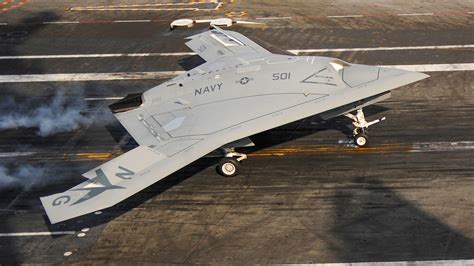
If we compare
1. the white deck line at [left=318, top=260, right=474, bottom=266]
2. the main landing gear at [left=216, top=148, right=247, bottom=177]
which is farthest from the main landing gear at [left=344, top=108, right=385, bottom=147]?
the white deck line at [left=318, top=260, right=474, bottom=266]

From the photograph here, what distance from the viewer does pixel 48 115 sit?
29281 millimetres

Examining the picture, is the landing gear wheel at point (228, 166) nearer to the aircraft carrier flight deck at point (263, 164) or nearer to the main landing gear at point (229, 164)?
the main landing gear at point (229, 164)

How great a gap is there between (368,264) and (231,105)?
804 cm

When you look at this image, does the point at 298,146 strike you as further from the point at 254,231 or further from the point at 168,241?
the point at 168,241

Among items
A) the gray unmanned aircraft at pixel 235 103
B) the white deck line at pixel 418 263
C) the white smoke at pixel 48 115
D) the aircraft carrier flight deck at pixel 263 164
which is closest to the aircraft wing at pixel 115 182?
the gray unmanned aircraft at pixel 235 103

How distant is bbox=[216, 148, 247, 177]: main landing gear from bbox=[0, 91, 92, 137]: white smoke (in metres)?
8.32

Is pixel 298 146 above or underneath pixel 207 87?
underneath

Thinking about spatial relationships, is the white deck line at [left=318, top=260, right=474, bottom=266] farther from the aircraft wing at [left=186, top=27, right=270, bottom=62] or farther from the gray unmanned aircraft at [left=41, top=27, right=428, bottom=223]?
the aircraft wing at [left=186, top=27, right=270, bottom=62]

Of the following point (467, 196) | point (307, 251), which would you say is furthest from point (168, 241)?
point (467, 196)

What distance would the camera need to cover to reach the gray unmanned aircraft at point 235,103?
69.8 feet

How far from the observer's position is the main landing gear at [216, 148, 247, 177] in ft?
75.8

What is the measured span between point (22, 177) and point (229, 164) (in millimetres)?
8125

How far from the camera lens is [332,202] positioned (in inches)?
840

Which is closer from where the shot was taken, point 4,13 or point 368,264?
point 368,264
